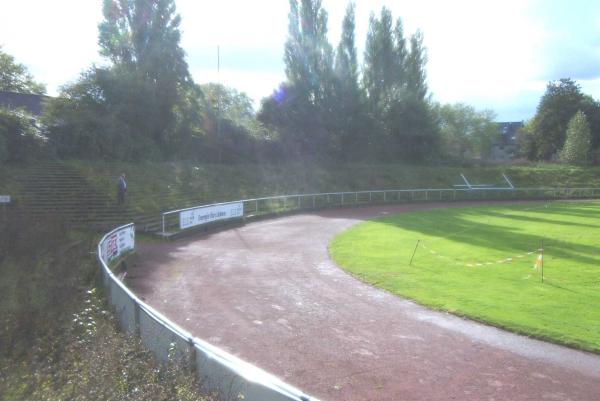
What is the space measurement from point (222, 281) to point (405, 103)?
42670 millimetres

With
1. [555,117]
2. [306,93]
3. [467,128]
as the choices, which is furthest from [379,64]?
[467,128]

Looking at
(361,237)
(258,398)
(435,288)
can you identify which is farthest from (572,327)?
(361,237)

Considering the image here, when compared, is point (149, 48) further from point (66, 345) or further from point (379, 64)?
point (66, 345)

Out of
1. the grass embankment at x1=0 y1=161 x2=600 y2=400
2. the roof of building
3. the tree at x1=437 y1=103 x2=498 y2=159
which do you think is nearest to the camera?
the grass embankment at x1=0 y1=161 x2=600 y2=400

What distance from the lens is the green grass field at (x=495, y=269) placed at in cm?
1025

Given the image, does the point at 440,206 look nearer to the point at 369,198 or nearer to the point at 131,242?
the point at 369,198

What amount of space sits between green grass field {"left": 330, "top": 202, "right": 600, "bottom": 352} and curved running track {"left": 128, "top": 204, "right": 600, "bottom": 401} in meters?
0.74

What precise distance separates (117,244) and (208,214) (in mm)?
8977

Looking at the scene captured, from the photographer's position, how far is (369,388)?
7137 millimetres

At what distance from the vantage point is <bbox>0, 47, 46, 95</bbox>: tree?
141 feet

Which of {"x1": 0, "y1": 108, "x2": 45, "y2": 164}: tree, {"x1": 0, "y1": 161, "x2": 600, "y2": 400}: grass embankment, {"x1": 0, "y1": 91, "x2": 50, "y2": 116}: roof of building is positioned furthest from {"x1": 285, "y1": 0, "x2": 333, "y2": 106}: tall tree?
{"x1": 0, "y1": 108, "x2": 45, "y2": 164}: tree

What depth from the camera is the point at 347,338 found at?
9141 millimetres

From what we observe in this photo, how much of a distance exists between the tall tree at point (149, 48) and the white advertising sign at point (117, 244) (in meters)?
20.0

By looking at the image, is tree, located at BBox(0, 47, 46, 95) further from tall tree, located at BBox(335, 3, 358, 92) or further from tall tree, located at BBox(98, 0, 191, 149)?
tall tree, located at BBox(335, 3, 358, 92)
